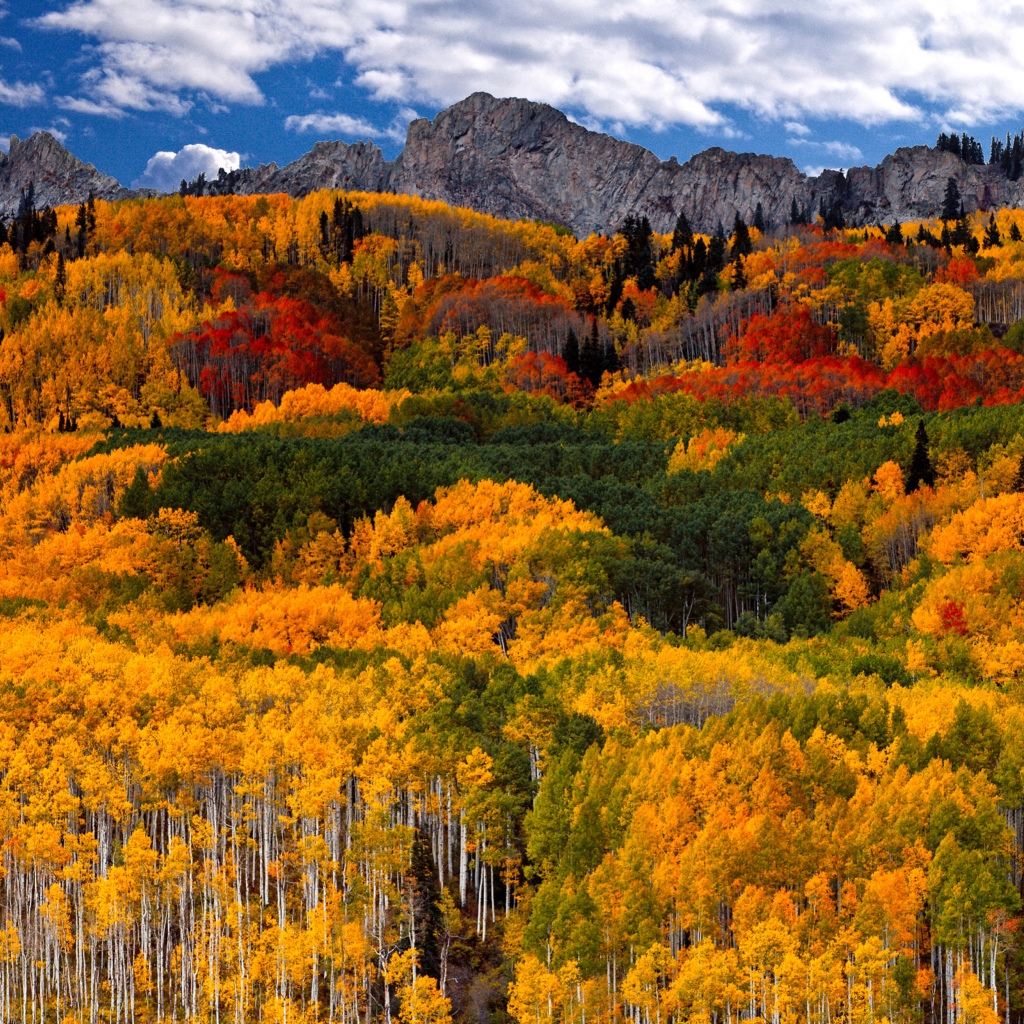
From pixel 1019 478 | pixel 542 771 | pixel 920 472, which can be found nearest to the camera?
pixel 542 771

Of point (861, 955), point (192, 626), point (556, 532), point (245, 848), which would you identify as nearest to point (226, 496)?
point (192, 626)

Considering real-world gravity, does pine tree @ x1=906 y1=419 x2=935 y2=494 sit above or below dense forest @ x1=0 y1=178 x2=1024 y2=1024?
above

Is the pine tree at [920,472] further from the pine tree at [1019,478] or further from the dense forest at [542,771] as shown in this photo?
the pine tree at [1019,478]

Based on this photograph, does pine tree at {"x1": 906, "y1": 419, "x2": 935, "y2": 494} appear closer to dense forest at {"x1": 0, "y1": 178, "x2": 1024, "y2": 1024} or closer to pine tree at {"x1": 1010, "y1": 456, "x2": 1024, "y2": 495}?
dense forest at {"x1": 0, "y1": 178, "x2": 1024, "y2": 1024}

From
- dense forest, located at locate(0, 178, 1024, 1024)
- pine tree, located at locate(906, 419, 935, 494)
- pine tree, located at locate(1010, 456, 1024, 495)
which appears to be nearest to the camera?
dense forest, located at locate(0, 178, 1024, 1024)

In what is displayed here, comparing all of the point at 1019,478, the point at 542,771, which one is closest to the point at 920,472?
the point at 1019,478

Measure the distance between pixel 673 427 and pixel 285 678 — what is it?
333 ft

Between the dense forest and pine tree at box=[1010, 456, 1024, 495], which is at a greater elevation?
pine tree at box=[1010, 456, 1024, 495]

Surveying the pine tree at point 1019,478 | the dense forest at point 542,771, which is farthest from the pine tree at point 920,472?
the pine tree at point 1019,478

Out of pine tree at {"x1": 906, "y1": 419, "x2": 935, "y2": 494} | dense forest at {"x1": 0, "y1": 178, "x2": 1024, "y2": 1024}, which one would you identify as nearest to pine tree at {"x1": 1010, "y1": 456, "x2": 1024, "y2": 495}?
dense forest at {"x1": 0, "y1": 178, "x2": 1024, "y2": 1024}

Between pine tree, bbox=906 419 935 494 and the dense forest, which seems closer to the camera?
the dense forest

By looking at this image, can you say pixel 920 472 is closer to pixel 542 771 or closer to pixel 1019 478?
pixel 1019 478

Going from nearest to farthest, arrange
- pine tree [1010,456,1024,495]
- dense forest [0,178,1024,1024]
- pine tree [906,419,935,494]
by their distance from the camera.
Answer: dense forest [0,178,1024,1024]
pine tree [1010,456,1024,495]
pine tree [906,419,935,494]

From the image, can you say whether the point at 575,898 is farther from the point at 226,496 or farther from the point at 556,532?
the point at 226,496
